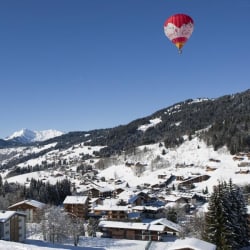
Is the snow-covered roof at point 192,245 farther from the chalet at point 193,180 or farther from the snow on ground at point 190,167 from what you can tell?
the chalet at point 193,180

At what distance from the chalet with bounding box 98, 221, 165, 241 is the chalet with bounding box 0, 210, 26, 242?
15.4m

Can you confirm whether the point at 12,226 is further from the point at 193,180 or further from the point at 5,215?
the point at 193,180

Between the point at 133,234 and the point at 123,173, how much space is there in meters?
112

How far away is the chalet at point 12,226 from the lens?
171ft

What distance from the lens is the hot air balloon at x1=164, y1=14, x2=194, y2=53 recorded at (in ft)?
133

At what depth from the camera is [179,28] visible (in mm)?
40875

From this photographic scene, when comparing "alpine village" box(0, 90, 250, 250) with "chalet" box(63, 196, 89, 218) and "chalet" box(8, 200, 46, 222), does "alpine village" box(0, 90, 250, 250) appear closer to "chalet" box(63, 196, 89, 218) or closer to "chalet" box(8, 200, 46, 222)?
"chalet" box(8, 200, 46, 222)

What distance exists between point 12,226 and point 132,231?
20.9 metres

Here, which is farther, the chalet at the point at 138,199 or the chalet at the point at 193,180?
the chalet at the point at 193,180

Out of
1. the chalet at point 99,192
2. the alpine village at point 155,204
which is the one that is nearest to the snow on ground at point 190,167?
the alpine village at point 155,204

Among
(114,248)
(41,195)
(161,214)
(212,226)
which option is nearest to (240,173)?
(161,214)

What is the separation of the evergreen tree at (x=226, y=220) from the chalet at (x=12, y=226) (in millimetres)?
26532

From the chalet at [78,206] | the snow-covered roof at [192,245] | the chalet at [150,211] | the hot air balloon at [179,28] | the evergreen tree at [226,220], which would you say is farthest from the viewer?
the chalet at [150,211]

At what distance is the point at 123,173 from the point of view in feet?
582
